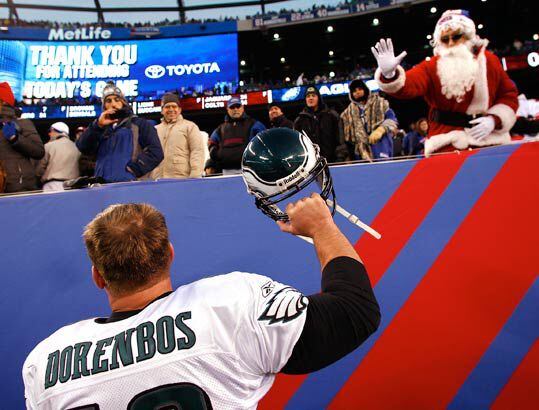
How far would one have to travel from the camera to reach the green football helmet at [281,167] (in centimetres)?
102

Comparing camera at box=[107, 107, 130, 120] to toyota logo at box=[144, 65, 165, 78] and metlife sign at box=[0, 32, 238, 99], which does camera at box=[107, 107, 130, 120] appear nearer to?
metlife sign at box=[0, 32, 238, 99]

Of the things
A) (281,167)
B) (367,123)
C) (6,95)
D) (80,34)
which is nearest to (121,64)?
(80,34)

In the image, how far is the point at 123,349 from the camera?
854 mm

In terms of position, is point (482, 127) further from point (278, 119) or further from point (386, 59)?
point (278, 119)

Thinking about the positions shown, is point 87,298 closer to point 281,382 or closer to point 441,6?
point 281,382

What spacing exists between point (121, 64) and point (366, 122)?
716 inches

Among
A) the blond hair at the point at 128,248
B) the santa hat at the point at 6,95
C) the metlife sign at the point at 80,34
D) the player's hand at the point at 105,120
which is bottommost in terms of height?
the blond hair at the point at 128,248

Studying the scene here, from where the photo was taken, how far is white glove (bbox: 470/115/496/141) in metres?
2.43

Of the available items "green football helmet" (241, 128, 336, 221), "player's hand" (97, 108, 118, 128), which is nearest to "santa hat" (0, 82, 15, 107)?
"player's hand" (97, 108, 118, 128)

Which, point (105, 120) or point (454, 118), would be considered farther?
point (105, 120)

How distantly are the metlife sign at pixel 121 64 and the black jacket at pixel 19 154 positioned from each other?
16847 mm

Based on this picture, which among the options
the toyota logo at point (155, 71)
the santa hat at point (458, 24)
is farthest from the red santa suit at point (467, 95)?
the toyota logo at point (155, 71)

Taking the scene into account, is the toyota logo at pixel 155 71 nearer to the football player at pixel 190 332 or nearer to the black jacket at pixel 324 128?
the black jacket at pixel 324 128

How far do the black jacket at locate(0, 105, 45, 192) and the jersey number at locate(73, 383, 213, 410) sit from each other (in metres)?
2.68
